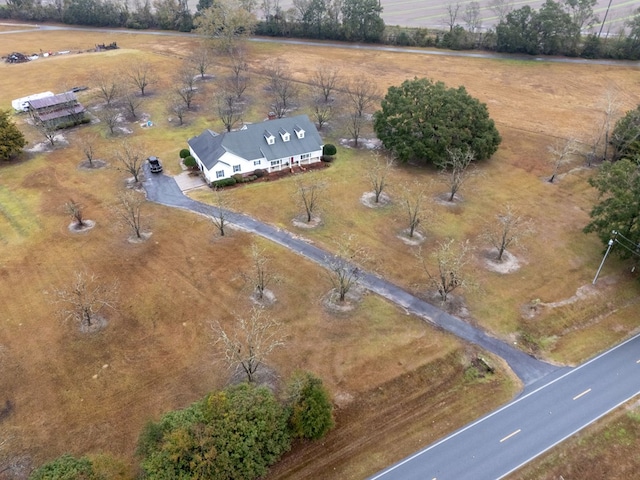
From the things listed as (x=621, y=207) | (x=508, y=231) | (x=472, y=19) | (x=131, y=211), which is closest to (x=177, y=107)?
(x=131, y=211)

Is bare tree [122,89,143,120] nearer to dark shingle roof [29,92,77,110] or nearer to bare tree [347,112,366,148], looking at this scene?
dark shingle roof [29,92,77,110]

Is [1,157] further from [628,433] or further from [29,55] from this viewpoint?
[628,433]

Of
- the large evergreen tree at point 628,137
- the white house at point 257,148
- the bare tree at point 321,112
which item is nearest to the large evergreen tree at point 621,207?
the large evergreen tree at point 628,137

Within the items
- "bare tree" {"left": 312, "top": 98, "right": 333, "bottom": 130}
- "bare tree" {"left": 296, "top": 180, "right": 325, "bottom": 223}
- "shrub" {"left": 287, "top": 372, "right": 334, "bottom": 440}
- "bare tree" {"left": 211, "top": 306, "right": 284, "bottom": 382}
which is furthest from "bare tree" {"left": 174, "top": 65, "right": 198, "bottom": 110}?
"shrub" {"left": 287, "top": 372, "right": 334, "bottom": 440}

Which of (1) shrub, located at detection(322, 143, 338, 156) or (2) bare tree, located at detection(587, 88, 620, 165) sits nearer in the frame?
(2) bare tree, located at detection(587, 88, 620, 165)

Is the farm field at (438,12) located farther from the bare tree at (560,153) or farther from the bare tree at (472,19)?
the bare tree at (560,153)

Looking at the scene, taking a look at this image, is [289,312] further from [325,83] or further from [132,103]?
[325,83]
